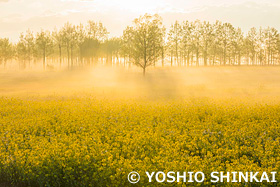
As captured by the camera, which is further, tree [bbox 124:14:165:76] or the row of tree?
the row of tree

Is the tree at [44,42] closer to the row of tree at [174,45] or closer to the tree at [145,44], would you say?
the row of tree at [174,45]

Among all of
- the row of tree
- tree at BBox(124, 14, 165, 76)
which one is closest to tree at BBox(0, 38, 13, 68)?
the row of tree

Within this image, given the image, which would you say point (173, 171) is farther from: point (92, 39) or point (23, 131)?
point (92, 39)

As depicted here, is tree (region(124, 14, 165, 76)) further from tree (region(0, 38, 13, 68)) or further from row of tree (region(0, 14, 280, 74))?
tree (region(0, 38, 13, 68))

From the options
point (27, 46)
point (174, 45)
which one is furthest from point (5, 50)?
point (174, 45)

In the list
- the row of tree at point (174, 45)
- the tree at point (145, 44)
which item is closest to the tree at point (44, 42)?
the row of tree at point (174, 45)

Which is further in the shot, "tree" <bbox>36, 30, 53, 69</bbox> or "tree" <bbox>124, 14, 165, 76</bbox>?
"tree" <bbox>36, 30, 53, 69</bbox>

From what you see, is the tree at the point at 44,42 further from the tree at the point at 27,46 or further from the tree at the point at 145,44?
the tree at the point at 145,44

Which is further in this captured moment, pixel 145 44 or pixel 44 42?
pixel 44 42

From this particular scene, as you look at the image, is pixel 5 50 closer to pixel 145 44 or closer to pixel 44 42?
pixel 44 42

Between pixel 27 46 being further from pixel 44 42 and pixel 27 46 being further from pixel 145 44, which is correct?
pixel 145 44

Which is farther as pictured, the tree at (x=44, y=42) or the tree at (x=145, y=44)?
the tree at (x=44, y=42)

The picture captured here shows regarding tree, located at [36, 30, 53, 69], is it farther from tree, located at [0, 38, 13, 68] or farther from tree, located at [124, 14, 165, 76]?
tree, located at [124, 14, 165, 76]

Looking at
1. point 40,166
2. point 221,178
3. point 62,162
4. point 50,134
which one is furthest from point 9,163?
point 221,178
